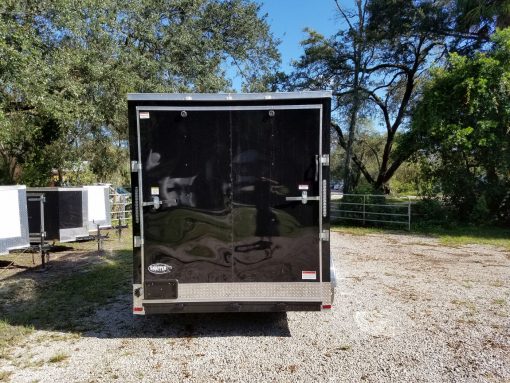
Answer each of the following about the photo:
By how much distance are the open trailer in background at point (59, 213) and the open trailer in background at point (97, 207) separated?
1.84 feet

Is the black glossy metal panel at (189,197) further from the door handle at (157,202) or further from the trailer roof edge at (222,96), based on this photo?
the trailer roof edge at (222,96)

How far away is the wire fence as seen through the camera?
1532 centimetres

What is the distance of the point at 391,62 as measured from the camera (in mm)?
20547

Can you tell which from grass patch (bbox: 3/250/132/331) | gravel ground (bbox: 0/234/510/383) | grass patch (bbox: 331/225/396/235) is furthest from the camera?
grass patch (bbox: 331/225/396/235)

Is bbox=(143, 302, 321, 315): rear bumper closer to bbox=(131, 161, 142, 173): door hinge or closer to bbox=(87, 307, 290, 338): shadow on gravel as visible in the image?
bbox=(87, 307, 290, 338): shadow on gravel

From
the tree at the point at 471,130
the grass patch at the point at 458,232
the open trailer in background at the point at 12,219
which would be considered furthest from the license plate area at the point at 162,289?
the tree at the point at 471,130

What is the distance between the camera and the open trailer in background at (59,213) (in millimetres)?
8672

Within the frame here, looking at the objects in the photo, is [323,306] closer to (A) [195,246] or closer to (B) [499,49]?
(A) [195,246]

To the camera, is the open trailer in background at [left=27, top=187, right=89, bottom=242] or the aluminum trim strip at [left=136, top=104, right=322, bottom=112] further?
the open trailer in background at [left=27, top=187, right=89, bottom=242]

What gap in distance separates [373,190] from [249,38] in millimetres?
8649

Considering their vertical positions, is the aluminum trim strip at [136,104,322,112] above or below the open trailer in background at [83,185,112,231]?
above

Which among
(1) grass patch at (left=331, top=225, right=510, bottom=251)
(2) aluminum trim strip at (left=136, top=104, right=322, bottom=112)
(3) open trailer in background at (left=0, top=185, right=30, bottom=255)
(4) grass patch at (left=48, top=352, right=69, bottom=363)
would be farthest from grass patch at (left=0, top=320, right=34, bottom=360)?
(1) grass patch at (left=331, top=225, right=510, bottom=251)

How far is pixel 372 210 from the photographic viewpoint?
16016 millimetres

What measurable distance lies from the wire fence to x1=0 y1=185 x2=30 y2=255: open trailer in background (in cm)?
1222
